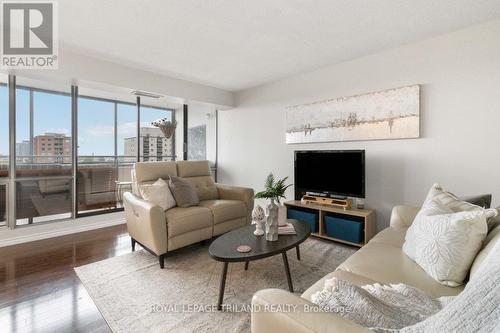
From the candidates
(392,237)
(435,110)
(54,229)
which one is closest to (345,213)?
(392,237)

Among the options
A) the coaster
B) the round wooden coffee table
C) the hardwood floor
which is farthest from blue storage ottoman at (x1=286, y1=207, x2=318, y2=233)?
the hardwood floor

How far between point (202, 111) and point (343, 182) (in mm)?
3276

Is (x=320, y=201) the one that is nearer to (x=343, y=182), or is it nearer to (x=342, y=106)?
(x=343, y=182)

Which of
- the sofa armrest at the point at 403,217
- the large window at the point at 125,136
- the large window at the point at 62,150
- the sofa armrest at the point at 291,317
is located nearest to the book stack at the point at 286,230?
the sofa armrest at the point at 403,217

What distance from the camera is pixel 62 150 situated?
11.8 ft

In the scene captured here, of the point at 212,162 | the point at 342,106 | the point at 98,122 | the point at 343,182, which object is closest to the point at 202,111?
the point at 212,162

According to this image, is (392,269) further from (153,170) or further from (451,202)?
(153,170)

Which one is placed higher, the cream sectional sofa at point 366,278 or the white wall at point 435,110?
the white wall at point 435,110

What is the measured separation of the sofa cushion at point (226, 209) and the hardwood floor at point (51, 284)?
1036 mm

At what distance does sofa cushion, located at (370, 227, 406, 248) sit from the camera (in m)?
1.79

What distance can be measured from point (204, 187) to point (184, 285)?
5.07ft

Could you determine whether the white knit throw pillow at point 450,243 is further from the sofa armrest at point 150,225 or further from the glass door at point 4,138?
the glass door at point 4,138

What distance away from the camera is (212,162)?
5.15 metres

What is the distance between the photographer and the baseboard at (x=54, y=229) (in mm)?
3008
